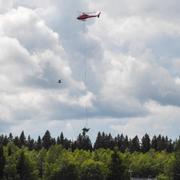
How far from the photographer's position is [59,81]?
102312 mm

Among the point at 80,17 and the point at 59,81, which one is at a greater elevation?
the point at 80,17

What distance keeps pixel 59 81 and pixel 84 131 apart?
32.1ft

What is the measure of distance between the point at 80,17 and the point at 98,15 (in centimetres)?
325

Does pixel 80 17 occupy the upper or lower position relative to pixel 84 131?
upper

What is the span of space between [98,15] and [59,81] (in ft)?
57.7

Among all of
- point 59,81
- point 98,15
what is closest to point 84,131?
point 59,81

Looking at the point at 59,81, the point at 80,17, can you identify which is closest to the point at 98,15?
the point at 80,17

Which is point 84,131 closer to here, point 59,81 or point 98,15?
point 59,81

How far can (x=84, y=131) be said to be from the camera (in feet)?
353

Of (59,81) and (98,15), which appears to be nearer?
(59,81)

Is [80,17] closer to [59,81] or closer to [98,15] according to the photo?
[98,15]

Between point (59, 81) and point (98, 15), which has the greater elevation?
point (98, 15)

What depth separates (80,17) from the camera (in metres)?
117

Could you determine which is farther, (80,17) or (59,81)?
(80,17)
